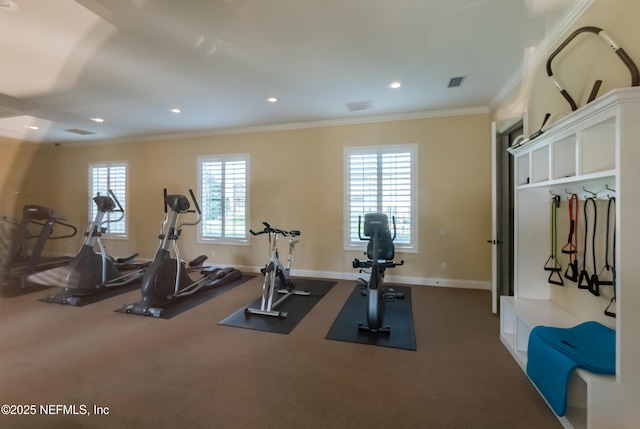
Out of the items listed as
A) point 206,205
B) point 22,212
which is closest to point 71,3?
point 22,212

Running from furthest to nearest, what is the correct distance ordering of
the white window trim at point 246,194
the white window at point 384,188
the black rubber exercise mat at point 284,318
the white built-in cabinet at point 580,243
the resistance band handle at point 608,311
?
1. the white window trim at point 246,194
2. the white window at point 384,188
3. the black rubber exercise mat at point 284,318
4. the resistance band handle at point 608,311
5. the white built-in cabinet at point 580,243

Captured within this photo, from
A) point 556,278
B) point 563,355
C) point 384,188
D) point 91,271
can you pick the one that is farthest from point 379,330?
point 91,271

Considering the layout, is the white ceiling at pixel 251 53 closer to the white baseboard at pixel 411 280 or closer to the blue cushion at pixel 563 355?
the blue cushion at pixel 563 355

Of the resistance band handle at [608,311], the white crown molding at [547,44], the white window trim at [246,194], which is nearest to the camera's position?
the resistance band handle at [608,311]

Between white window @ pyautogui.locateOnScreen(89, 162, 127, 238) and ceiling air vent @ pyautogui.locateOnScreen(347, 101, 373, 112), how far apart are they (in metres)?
3.35

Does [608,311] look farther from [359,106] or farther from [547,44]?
[359,106]

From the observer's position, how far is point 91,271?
12.4ft

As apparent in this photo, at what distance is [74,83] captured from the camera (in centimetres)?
315

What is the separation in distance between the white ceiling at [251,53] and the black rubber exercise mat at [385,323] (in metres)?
2.82

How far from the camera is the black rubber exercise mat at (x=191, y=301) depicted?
332 cm

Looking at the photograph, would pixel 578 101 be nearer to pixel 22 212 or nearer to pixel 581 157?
pixel 581 157

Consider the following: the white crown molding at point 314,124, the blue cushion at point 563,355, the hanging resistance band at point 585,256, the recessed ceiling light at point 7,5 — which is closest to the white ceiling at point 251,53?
the recessed ceiling light at point 7,5

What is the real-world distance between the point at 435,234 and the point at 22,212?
4.71 meters

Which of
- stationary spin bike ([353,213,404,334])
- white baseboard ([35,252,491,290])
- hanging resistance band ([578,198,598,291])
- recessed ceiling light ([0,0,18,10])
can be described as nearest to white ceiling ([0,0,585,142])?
recessed ceiling light ([0,0,18,10])
